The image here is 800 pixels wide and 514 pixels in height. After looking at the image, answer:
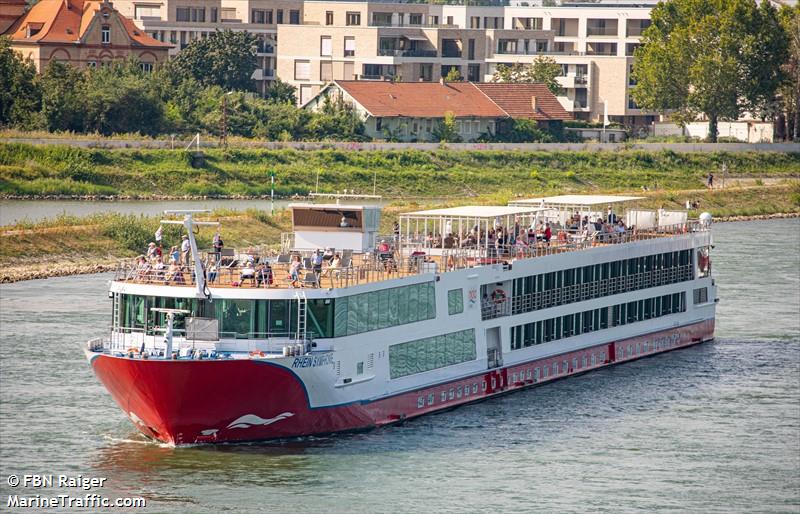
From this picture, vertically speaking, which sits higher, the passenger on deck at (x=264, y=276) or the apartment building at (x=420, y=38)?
the apartment building at (x=420, y=38)

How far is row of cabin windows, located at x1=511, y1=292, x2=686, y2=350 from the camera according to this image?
51.6 metres

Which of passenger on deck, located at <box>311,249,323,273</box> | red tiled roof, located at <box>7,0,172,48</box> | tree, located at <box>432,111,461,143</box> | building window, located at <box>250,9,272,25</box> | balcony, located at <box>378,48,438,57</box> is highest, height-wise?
building window, located at <box>250,9,272,25</box>

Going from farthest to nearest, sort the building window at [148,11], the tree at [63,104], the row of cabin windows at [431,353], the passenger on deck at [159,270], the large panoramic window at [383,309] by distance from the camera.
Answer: the building window at [148,11]
the tree at [63,104]
the row of cabin windows at [431,353]
the large panoramic window at [383,309]
the passenger on deck at [159,270]

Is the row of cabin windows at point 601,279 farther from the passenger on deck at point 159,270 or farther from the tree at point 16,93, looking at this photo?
the tree at point 16,93

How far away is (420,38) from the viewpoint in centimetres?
14000

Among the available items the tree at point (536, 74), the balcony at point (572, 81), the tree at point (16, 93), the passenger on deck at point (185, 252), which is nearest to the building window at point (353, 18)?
the tree at point (536, 74)

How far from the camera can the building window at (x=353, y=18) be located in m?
146

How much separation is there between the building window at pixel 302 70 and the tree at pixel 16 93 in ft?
108

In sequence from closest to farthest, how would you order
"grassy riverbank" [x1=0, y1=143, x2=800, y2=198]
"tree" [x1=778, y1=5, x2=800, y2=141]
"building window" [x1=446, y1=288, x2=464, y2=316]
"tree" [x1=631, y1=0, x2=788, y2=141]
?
"building window" [x1=446, y1=288, x2=464, y2=316] < "grassy riverbank" [x1=0, y1=143, x2=800, y2=198] < "tree" [x1=631, y1=0, x2=788, y2=141] < "tree" [x1=778, y1=5, x2=800, y2=141]

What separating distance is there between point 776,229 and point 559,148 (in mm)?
26552

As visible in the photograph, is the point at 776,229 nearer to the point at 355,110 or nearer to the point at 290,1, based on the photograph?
the point at 355,110

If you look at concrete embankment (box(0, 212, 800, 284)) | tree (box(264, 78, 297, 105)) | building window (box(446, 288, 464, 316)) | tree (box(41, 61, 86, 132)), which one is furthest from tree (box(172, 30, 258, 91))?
building window (box(446, 288, 464, 316))

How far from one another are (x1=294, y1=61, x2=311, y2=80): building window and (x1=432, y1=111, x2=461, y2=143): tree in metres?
20.5

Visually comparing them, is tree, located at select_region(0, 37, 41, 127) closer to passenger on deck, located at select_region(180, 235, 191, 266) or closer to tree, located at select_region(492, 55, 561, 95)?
tree, located at select_region(492, 55, 561, 95)
